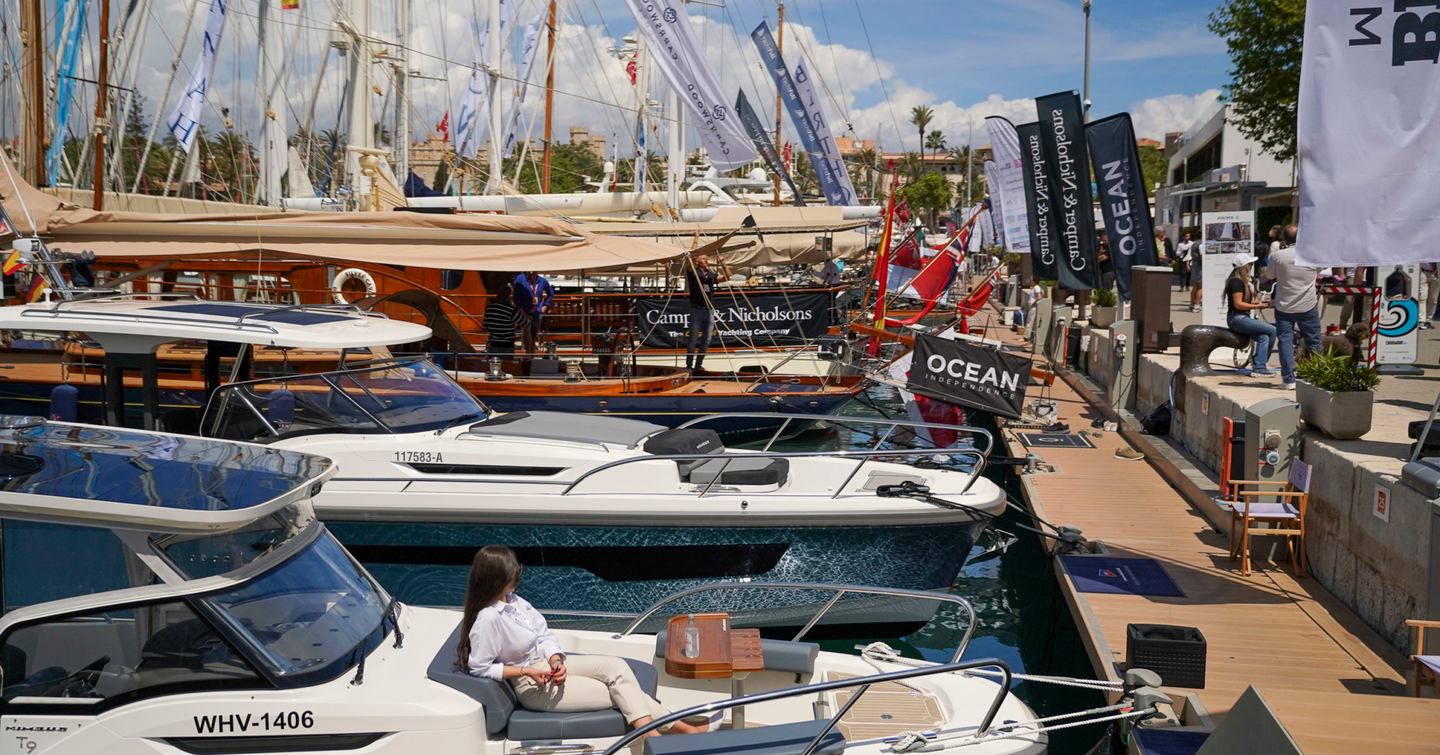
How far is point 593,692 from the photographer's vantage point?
5.14m

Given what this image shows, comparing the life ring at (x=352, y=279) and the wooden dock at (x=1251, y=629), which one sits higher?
the life ring at (x=352, y=279)

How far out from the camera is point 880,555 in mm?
8578

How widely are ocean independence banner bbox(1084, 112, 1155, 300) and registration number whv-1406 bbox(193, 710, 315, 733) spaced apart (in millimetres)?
16167

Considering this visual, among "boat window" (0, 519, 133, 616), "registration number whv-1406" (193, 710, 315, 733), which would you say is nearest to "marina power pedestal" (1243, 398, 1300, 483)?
"registration number whv-1406" (193, 710, 315, 733)

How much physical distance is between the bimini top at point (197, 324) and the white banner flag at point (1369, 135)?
21.7 ft

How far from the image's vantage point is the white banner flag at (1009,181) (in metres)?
25.9

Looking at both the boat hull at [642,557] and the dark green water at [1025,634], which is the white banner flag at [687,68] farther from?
the boat hull at [642,557]

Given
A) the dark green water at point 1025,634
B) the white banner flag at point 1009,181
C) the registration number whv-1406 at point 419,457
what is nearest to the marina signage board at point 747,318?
the white banner flag at point 1009,181

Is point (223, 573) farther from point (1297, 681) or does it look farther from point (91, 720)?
point (1297, 681)

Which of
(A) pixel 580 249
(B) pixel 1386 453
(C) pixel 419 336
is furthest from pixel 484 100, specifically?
(B) pixel 1386 453

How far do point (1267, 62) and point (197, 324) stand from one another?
38.3 meters

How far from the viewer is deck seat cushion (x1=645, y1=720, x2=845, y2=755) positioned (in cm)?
453

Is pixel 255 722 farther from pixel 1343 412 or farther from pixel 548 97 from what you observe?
pixel 548 97

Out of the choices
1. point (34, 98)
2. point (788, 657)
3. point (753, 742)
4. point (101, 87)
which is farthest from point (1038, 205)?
point (753, 742)
